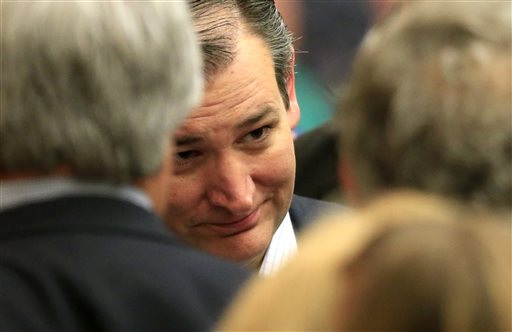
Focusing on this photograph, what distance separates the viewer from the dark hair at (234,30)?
2.89m

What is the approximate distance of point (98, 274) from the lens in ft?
5.85

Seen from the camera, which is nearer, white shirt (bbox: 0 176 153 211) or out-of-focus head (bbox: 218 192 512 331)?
out-of-focus head (bbox: 218 192 512 331)

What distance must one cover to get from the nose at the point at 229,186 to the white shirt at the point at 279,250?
0.76 ft

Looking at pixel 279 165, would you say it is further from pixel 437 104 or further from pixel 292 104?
pixel 437 104

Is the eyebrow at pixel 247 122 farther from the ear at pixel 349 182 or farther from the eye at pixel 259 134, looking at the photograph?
the ear at pixel 349 182

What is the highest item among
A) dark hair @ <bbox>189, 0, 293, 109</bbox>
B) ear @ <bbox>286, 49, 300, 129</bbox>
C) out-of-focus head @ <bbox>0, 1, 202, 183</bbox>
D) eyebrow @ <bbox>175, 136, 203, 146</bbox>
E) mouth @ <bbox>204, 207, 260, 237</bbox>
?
out-of-focus head @ <bbox>0, 1, 202, 183</bbox>

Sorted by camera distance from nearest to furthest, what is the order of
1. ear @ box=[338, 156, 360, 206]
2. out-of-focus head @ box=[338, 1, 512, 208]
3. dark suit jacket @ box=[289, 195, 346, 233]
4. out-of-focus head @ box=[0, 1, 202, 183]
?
out-of-focus head @ box=[338, 1, 512, 208]
ear @ box=[338, 156, 360, 206]
out-of-focus head @ box=[0, 1, 202, 183]
dark suit jacket @ box=[289, 195, 346, 233]

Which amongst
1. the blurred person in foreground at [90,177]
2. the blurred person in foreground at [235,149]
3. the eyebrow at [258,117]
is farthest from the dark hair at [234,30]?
the blurred person in foreground at [90,177]

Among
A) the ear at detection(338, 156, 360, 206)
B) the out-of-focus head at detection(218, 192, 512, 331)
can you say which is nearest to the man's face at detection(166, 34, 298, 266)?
the ear at detection(338, 156, 360, 206)

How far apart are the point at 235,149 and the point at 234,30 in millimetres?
294

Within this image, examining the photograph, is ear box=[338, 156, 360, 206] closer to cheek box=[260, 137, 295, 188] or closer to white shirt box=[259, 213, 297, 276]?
cheek box=[260, 137, 295, 188]

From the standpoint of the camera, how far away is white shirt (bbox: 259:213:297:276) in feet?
10.0

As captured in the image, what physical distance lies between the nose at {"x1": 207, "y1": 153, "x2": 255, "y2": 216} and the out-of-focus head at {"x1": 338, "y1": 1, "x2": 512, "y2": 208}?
1.22 meters

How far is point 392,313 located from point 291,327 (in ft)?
0.38
